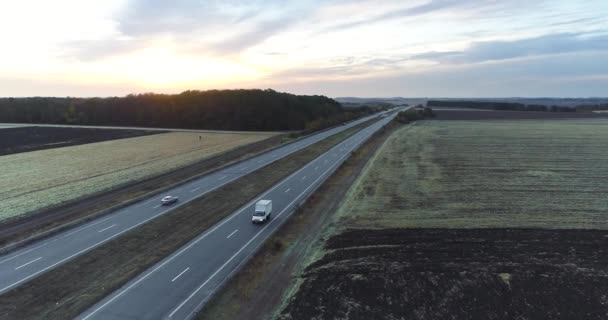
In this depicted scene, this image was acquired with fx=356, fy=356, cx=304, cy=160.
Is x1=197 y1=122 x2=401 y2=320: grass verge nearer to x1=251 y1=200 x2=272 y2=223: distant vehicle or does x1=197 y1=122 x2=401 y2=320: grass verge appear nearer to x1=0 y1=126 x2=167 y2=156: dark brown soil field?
→ x1=251 y1=200 x2=272 y2=223: distant vehicle

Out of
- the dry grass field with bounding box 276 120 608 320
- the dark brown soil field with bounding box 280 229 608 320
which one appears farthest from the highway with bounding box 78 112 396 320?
the dark brown soil field with bounding box 280 229 608 320

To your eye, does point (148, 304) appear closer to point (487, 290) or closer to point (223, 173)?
point (487, 290)

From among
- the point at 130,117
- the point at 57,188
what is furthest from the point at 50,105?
the point at 57,188

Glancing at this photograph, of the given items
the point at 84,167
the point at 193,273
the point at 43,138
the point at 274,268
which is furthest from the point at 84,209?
the point at 43,138

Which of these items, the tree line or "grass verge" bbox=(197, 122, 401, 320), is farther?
the tree line

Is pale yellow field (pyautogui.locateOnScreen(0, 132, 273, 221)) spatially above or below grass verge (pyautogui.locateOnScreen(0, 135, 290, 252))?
above

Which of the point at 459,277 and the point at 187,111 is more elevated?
the point at 187,111

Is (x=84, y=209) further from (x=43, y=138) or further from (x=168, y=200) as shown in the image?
(x=43, y=138)
